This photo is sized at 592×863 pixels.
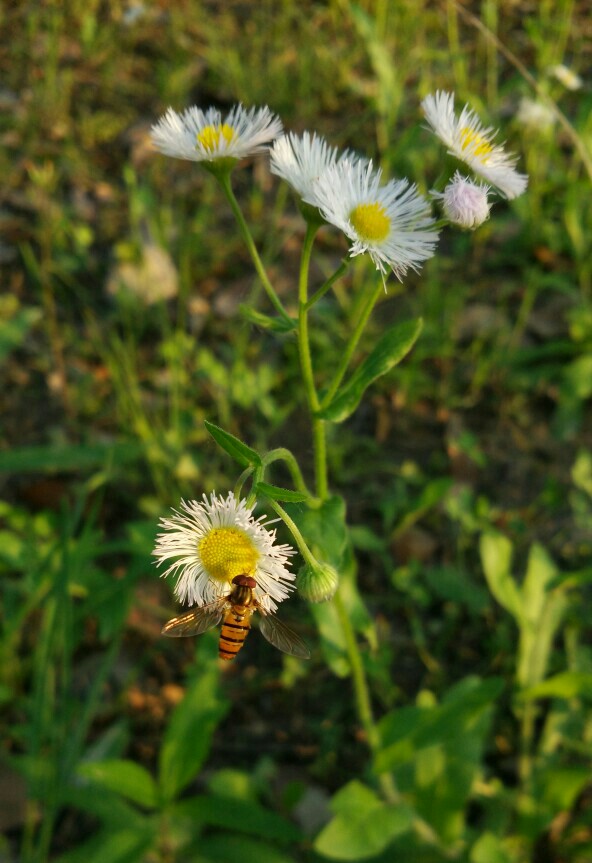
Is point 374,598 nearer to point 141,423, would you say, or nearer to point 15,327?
point 141,423

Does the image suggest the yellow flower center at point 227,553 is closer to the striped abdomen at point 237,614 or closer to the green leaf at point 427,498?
the striped abdomen at point 237,614

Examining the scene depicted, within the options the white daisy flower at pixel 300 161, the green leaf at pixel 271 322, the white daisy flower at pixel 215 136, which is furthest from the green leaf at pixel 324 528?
the white daisy flower at pixel 215 136

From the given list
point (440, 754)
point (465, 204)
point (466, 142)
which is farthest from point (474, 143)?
point (440, 754)

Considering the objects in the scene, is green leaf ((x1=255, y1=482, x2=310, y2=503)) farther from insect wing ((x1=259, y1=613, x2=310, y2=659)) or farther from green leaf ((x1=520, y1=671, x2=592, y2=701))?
green leaf ((x1=520, y1=671, x2=592, y2=701))

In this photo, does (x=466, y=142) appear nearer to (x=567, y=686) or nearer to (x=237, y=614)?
(x=237, y=614)

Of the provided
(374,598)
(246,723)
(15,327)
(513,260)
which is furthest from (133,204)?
(246,723)
